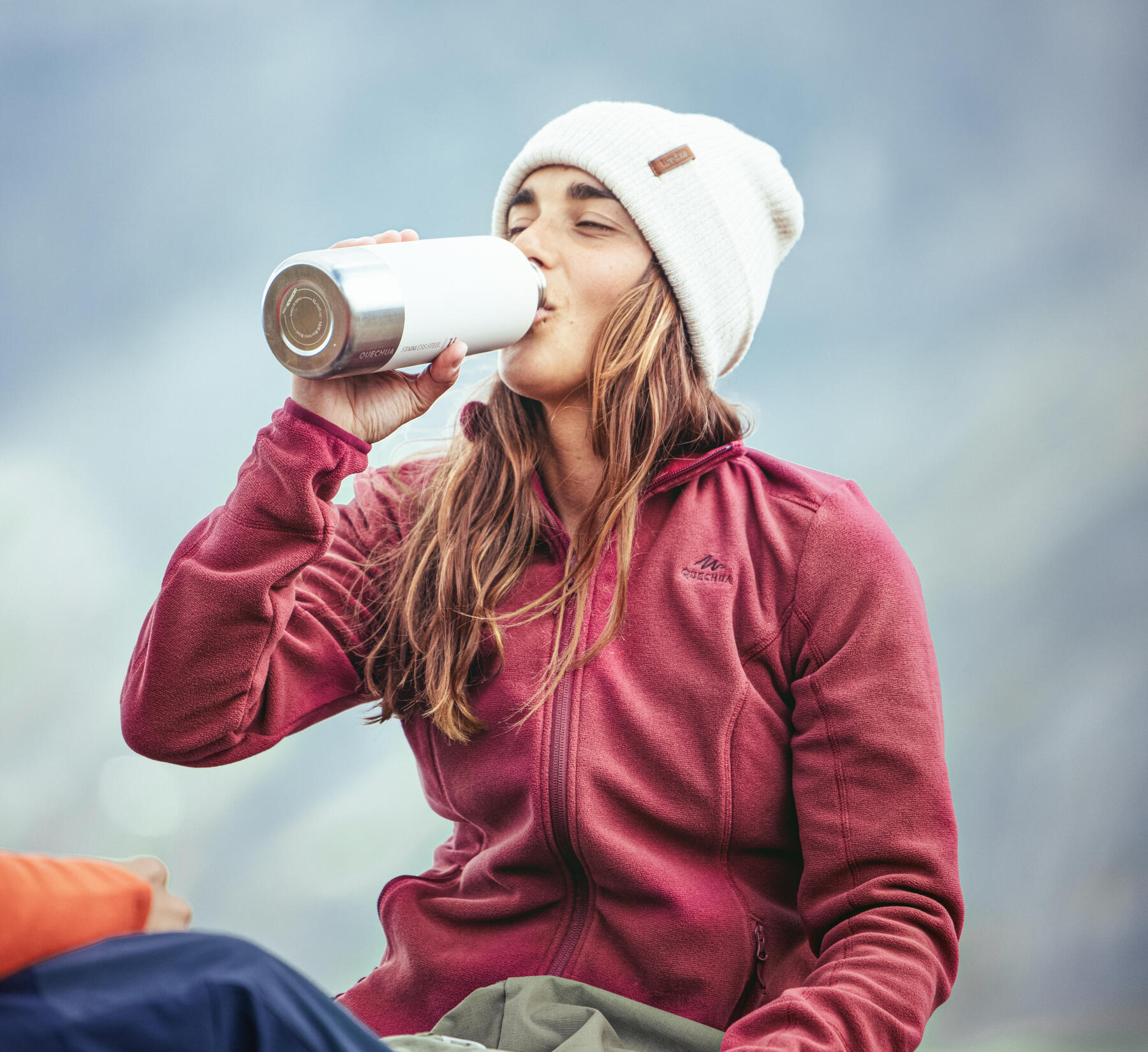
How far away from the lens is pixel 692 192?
121 centimetres

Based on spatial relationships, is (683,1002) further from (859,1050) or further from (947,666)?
(947,666)

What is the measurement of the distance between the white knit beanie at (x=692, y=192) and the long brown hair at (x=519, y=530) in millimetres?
36

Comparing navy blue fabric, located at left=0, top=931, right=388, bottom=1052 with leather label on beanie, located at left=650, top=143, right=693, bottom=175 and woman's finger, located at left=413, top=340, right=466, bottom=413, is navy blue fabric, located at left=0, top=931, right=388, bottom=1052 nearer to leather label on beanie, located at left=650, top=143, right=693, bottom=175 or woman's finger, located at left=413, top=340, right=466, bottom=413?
woman's finger, located at left=413, top=340, right=466, bottom=413

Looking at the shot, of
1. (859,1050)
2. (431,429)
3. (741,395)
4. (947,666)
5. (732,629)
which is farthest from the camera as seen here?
(947,666)

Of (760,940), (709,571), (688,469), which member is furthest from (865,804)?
(688,469)

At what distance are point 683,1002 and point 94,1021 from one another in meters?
0.60

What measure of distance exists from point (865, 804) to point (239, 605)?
Result: 0.59 m

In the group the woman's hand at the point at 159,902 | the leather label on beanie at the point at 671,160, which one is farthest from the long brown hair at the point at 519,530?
the woman's hand at the point at 159,902

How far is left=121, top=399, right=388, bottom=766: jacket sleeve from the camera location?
970 millimetres

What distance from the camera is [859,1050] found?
0.83m

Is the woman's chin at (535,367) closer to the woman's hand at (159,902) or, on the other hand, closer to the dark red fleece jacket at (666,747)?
the dark red fleece jacket at (666,747)

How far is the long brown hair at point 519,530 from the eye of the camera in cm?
111

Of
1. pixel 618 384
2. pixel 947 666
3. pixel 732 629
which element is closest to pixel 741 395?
pixel 618 384

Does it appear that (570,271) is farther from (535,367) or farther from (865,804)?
(865,804)
